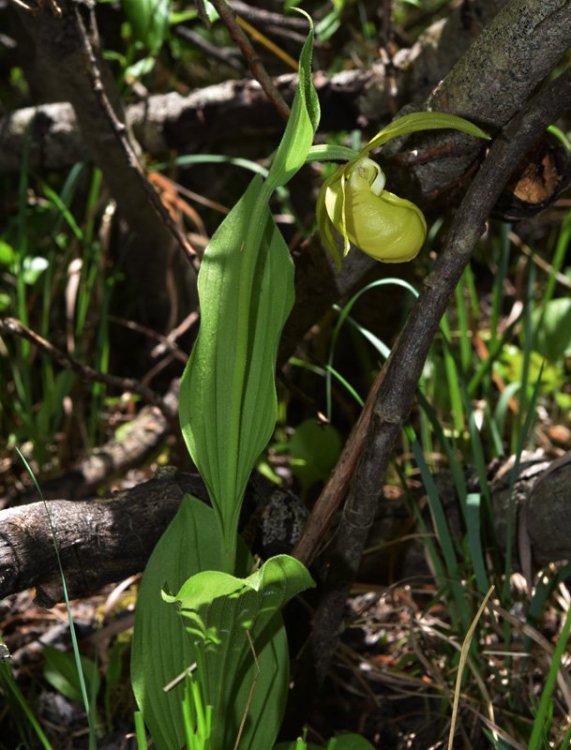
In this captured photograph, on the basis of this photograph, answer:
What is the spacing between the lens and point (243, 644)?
93 cm

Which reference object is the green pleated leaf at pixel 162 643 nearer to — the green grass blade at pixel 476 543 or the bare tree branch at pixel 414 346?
the bare tree branch at pixel 414 346

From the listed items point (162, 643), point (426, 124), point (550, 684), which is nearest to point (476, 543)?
point (550, 684)

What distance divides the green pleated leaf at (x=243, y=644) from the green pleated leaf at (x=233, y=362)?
0.23 feet

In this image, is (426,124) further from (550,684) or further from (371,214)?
(550,684)

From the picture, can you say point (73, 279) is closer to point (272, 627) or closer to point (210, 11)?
point (210, 11)

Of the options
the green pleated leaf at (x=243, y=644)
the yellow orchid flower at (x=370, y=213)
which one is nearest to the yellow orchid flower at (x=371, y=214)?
the yellow orchid flower at (x=370, y=213)

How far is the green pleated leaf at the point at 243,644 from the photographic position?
806mm

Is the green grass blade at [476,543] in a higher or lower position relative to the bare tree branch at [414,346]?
lower

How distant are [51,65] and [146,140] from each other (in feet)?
1.50

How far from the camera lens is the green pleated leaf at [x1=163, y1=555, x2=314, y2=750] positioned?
2.64 ft

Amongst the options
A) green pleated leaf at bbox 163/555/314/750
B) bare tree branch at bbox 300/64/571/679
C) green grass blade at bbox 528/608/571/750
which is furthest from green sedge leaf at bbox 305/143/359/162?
green grass blade at bbox 528/608/571/750

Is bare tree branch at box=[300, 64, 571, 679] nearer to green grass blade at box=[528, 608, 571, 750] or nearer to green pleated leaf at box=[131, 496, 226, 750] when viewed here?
green pleated leaf at box=[131, 496, 226, 750]

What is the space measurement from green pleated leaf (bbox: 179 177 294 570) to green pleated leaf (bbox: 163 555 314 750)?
70mm

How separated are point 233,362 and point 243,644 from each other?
333 millimetres
